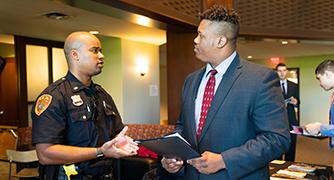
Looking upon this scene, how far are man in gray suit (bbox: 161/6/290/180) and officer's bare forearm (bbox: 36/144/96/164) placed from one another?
382 mm

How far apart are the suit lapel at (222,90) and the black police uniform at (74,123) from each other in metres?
0.63

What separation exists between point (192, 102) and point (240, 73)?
25 centimetres

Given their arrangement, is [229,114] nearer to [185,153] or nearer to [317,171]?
[185,153]

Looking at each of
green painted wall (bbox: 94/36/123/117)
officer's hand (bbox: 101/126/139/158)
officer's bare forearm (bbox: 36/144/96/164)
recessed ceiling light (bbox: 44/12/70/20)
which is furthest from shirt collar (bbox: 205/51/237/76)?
green painted wall (bbox: 94/36/123/117)

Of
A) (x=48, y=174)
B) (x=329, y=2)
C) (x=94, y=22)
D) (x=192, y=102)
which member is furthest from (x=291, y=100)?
(x=48, y=174)

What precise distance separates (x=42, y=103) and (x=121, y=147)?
0.49 m

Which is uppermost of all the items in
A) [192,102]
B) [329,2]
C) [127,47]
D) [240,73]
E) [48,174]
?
[329,2]

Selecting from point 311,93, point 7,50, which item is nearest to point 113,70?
point 7,50

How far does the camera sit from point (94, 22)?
179 inches

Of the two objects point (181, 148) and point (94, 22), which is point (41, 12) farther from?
point (181, 148)

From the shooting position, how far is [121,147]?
1.51 meters

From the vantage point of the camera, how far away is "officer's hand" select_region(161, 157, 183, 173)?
145 centimetres

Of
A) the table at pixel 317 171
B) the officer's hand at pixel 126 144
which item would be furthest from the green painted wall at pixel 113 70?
the officer's hand at pixel 126 144

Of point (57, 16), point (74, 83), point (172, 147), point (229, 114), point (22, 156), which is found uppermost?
point (57, 16)
